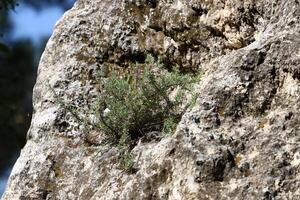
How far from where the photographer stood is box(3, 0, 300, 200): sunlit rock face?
3.29 m

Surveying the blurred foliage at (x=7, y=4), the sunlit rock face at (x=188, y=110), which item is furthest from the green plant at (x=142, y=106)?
the blurred foliage at (x=7, y=4)

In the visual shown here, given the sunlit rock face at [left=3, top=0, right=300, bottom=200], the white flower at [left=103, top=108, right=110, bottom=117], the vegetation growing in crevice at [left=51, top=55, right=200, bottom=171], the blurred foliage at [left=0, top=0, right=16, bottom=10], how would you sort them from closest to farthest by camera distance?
the sunlit rock face at [left=3, top=0, right=300, bottom=200]
the vegetation growing in crevice at [left=51, top=55, right=200, bottom=171]
the white flower at [left=103, top=108, right=110, bottom=117]
the blurred foliage at [left=0, top=0, right=16, bottom=10]

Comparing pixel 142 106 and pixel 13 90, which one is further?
pixel 13 90

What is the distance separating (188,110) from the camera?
3695mm

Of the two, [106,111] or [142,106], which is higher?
[106,111]

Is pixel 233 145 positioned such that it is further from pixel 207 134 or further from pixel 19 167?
pixel 19 167

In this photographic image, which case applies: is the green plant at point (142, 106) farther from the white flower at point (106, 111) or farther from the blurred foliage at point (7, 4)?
the blurred foliage at point (7, 4)

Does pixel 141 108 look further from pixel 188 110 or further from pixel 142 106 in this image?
pixel 188 110

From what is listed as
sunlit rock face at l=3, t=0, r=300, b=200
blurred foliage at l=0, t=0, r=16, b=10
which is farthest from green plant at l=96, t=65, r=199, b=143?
blurred foliage at l=0, t=0, r=16, b=10

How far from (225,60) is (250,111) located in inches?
18.2

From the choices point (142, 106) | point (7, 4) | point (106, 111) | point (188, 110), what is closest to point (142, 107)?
point (142, 106)

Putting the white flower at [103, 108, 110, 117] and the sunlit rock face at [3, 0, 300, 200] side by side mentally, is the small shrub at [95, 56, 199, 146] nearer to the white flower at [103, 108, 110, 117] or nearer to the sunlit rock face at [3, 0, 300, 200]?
the white flower at [103, 108, 110, 117]

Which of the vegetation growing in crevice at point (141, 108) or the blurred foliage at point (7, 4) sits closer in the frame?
the vegetation growing in crevice at point (141, 108)

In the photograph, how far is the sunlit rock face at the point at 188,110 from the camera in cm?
329
